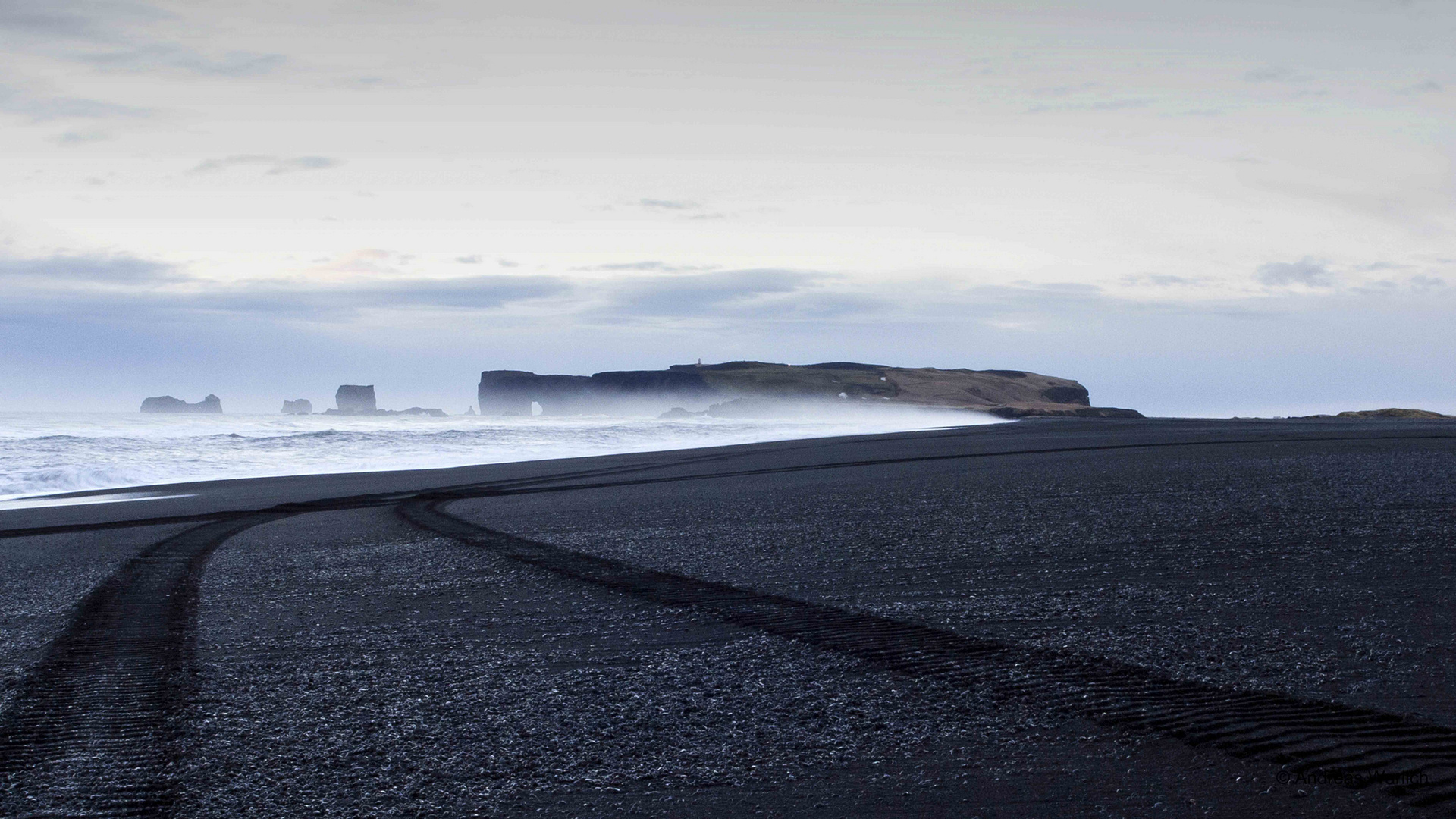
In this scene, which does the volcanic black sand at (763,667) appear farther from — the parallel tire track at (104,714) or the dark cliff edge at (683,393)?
the dark cliff edge at (683,393)

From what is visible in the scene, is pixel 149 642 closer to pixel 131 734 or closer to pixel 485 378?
pixel 131 734

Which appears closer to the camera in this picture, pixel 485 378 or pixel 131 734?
pixel 131 734

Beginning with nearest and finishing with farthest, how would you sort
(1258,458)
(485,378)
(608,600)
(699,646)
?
(699,646)
(608,600)
(1258,458)
(485,378)

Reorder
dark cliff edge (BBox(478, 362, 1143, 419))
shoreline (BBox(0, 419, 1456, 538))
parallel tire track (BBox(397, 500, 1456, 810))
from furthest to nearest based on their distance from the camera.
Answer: dark cliff edge (BBox(478, 362, 1143, 419)) < shoreline (BBox(0, 419, 1456, 538)) < parallel tire track (BBox(397, 500, 1456, 810))

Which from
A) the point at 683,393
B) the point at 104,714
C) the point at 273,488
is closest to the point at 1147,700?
the point at 104,714

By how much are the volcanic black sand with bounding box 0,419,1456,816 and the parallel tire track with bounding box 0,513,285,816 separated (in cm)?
2

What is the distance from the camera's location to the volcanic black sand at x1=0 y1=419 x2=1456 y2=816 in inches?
122

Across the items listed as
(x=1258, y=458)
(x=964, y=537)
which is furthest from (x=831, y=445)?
(x=964, y=537)

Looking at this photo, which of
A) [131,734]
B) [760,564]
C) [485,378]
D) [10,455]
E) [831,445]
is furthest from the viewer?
[485,378]

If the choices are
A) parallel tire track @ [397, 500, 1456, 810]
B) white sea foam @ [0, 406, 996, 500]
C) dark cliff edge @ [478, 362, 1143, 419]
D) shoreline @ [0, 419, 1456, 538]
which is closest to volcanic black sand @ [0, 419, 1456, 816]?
parallel tire track @ [397, 500, 1456, 810]

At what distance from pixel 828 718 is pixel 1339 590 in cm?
346

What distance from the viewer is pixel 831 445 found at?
2661 cm

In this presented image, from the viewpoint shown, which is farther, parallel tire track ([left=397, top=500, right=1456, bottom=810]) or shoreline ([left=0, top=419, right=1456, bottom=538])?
shoreline ([left=0, top=419, right=1456, bottom=538])

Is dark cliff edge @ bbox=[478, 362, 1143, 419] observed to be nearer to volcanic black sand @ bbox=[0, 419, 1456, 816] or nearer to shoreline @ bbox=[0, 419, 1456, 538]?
shoreline @ bbox=[0, 419, 1456, 538]
